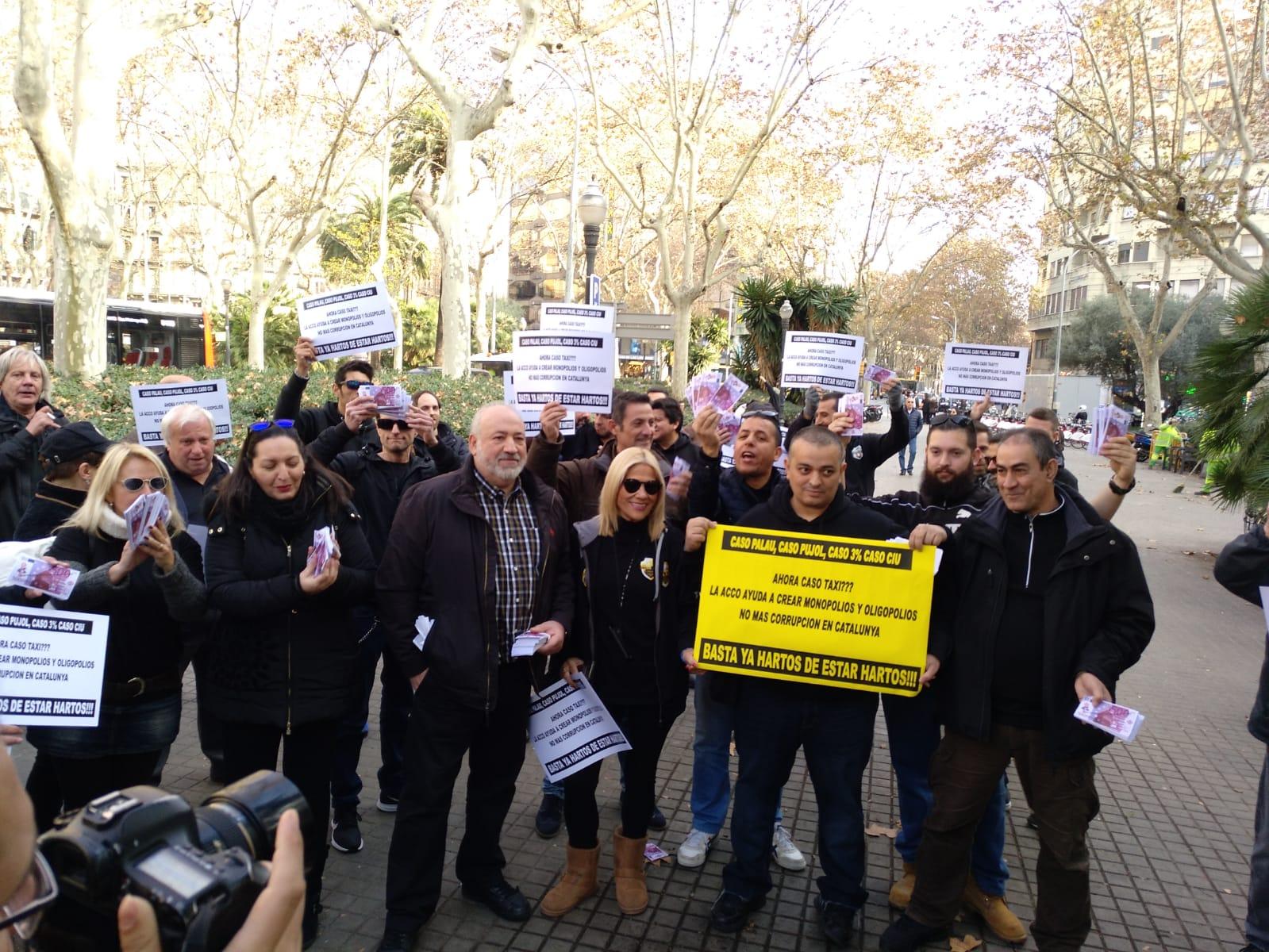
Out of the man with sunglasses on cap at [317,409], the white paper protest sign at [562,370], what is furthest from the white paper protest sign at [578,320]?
the man with sunglasses on cap at [317,409]

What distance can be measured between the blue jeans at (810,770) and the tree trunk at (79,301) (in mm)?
10741

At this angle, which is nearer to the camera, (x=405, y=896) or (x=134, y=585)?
(x=134, y=585)

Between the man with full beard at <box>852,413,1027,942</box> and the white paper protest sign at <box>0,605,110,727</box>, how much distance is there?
309cm

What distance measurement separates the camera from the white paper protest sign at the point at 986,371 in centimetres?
682

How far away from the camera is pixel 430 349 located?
42.8m

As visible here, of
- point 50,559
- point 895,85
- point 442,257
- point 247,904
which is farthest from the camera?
point 895,85

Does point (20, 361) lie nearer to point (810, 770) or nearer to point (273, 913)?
point (810, 770)

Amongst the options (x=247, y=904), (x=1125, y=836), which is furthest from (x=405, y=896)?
(x=1125, y=836)

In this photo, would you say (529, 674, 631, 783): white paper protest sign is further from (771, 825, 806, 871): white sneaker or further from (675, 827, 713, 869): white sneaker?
(771, 825, 806, 871): white sneaker

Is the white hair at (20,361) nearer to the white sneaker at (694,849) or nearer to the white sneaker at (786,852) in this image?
the white sneaker at (694,849)

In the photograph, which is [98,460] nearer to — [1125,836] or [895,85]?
[1125,836]

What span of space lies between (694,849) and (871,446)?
3071 mm

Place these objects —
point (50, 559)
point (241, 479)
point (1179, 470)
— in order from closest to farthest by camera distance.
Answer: point (50, 559) < point (241, 479) < point (1179, 470)

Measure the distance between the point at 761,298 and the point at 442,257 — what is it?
27.3ft
